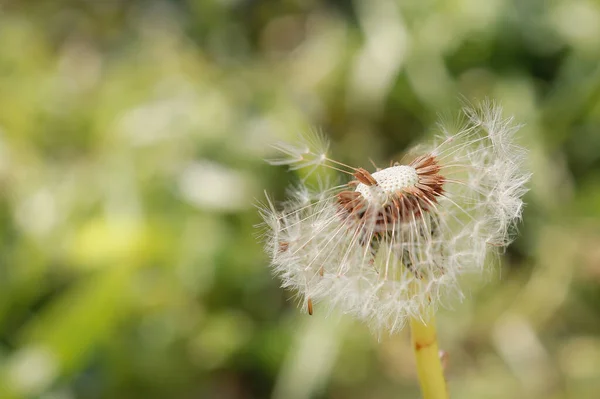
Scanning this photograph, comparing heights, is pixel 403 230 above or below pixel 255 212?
below

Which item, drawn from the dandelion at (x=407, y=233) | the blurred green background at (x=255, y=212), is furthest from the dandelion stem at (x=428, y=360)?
the blurred green background at (x=255, y=212)

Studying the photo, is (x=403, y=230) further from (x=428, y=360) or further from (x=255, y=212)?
(x=255, y=212)

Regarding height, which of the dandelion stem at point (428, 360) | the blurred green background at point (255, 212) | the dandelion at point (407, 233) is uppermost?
the blurred green background at point (255, 212)

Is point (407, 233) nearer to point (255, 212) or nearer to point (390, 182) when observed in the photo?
point (390, 182)

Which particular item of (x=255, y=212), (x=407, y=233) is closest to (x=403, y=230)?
(x=407, y=233)

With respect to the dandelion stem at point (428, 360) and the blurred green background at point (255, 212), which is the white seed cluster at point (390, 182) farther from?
the blurred green background at point (255, 212)

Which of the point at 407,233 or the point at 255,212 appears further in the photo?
the point at 255,212

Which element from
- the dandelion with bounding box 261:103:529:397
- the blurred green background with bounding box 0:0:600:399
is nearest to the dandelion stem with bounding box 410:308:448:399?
the dandelion with bounding box 261:103:529:397
